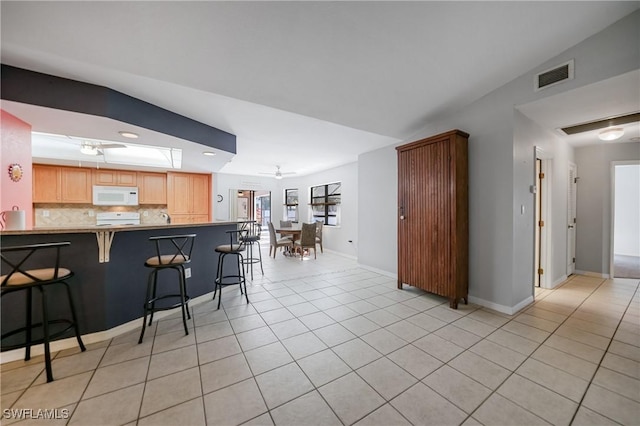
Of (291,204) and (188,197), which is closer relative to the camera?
(188,197)

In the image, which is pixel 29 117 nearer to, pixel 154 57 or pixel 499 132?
pixel 154 57

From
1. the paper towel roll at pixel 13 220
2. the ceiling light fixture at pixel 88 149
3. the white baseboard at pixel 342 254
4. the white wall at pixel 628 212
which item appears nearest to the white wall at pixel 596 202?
the white wall at pixel 628 212

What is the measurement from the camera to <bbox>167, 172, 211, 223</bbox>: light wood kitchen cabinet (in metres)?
5.79

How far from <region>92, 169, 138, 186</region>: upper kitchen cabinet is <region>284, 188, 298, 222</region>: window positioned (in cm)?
466

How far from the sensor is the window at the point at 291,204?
28.3ft

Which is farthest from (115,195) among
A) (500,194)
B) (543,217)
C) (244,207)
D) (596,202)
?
(596,202)

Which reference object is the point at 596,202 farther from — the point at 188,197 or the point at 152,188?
the point at 152,188

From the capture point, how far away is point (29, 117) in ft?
7.79

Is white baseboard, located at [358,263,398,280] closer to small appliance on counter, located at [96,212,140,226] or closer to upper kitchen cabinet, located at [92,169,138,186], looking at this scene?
small appliance on counter, located at [96,212,140,226]

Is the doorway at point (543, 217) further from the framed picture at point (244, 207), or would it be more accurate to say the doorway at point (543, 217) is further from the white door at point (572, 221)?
the framed picture at point (244, 207)

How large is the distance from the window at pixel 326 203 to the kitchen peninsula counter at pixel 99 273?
15.9 ft

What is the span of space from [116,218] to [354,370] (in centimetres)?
603

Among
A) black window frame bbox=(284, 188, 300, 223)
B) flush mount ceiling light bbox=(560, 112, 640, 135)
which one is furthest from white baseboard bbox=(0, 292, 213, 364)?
flush mount ceiling light bbox=(560, 112, 640, 135)

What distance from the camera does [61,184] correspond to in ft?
15.4
